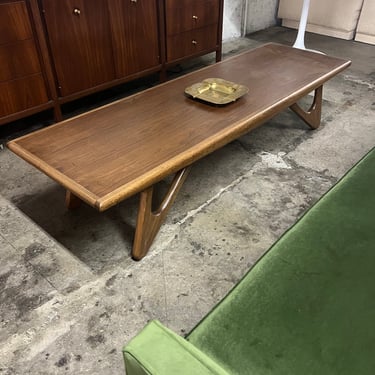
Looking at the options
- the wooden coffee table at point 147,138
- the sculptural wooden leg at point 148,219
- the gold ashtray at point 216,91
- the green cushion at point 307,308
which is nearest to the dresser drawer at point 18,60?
the wooden coffee table at point 147,138

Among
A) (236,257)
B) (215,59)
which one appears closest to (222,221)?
(236,257)

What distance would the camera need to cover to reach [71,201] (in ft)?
5.57

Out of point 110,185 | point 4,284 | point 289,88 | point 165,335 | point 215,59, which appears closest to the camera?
point 165,335

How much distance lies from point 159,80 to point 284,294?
2393mm

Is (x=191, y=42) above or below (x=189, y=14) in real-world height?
below

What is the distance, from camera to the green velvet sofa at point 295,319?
2.27 feet

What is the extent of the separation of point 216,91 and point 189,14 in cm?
134

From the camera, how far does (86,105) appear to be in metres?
2.67

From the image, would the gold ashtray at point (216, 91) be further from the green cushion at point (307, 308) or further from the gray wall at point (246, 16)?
the gray wall at point (246, 16)

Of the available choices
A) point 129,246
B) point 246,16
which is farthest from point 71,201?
point 246,16

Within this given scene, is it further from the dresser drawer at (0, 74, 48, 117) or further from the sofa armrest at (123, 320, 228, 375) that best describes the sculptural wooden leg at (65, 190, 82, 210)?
the sofa armrest at (123, 320, 228, 375)

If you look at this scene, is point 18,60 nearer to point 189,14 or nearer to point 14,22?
point 14,22

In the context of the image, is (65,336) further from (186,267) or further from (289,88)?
(289,88)

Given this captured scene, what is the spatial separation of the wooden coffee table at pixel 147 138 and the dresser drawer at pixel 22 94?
0.71 metres
